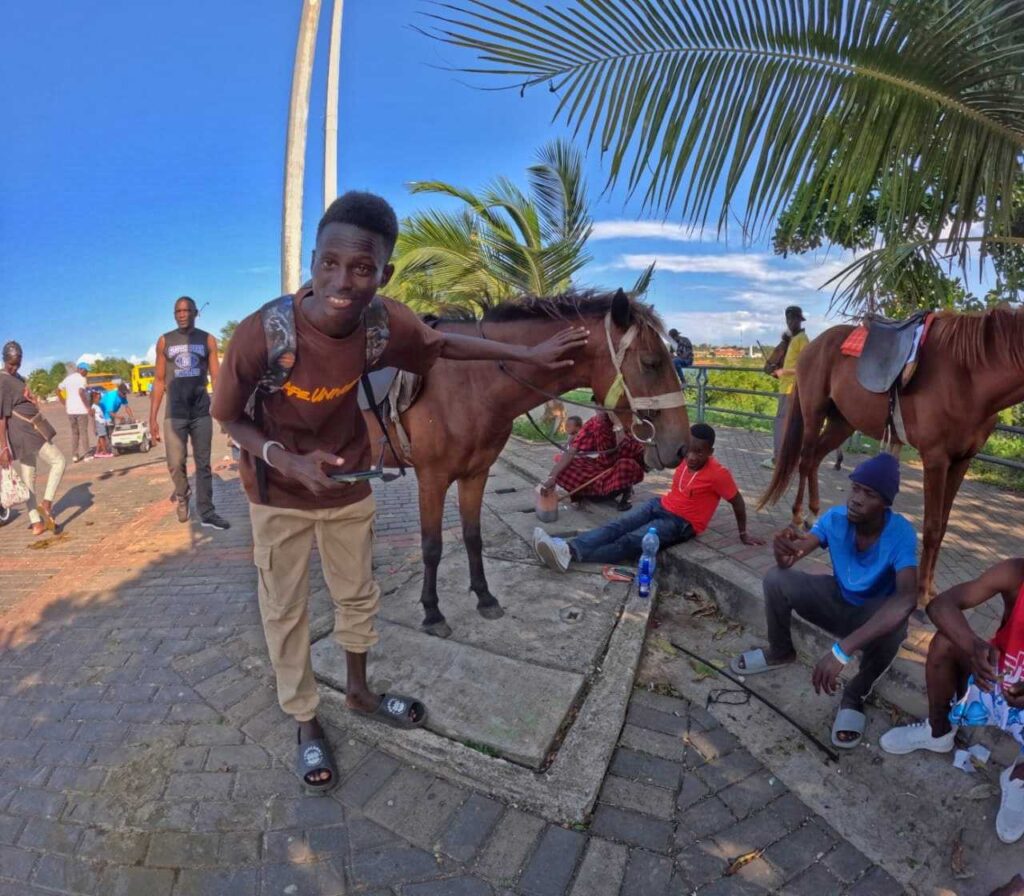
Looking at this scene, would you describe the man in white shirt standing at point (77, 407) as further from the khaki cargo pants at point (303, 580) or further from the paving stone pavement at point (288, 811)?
the khaki cargo pants at point (303, 580)

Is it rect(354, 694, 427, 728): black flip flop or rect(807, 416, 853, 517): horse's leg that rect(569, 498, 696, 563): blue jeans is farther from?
rect(354, 694, 427, 728): black flip flop

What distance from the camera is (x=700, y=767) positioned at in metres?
2.50

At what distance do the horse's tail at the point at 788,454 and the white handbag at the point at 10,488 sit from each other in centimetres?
713

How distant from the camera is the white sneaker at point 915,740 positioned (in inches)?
97.0

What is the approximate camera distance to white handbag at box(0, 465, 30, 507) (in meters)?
5.66

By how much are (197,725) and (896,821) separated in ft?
10.1

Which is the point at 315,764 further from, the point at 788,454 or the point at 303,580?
the point at 788,454

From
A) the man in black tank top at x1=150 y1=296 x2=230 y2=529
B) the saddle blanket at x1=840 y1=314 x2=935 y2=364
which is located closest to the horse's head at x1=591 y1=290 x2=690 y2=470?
the saddle blanket at x1=840 y1=314 x2=935 y2=364

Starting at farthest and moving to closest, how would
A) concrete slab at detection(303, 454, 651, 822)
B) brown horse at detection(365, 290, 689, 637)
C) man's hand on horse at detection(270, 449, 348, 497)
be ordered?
1. brown horse at detection(365, 290, 689, 637)
2. concrete slab at detection(303, 454, 651, 822)
3. man's hand on horse at detection(270, 449, 348, 497)

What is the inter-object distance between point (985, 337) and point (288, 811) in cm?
433

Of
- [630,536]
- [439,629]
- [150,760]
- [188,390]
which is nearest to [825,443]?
[630,536]

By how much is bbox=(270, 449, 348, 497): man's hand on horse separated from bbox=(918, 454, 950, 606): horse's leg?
334cm

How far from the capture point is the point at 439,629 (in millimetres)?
3340

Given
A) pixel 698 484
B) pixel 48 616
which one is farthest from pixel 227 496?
pixel 698 484
